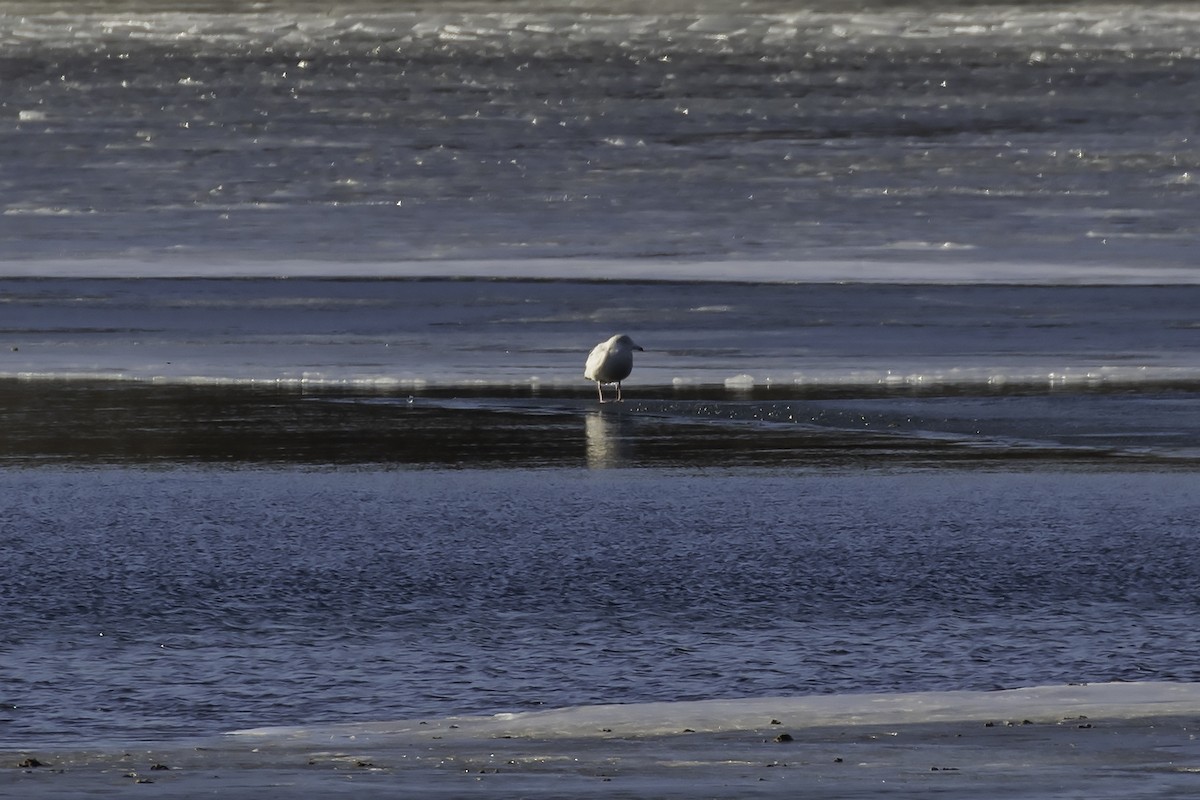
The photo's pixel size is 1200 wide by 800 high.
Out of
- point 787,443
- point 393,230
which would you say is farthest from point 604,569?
point 393,230

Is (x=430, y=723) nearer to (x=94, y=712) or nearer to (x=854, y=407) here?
(x=94, y=712)

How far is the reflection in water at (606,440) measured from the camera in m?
10.9

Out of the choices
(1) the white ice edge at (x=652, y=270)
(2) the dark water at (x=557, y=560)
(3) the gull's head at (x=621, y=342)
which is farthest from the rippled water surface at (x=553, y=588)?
(1) the white ice edge at (x=652, y=270)

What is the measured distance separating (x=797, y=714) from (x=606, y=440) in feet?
19.6

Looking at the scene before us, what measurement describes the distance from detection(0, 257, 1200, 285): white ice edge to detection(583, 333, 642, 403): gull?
26.2ft

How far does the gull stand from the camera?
13.1 metres

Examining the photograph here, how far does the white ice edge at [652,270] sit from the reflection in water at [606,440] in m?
8.66

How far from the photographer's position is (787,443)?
11438mm

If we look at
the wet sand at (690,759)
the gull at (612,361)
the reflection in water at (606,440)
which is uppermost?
the gull at (612,361)

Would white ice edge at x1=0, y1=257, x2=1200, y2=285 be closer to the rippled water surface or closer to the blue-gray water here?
the blue-gray water

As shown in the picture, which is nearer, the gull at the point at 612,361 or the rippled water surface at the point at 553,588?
the rippled water surface at the point at 553,588

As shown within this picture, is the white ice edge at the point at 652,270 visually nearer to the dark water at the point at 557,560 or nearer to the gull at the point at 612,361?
the gull at the point at 612,361

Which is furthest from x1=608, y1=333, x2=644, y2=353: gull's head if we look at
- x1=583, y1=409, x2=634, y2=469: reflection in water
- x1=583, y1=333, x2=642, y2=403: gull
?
x1=583, y1=409, x2=634, y2=469: reflection in water

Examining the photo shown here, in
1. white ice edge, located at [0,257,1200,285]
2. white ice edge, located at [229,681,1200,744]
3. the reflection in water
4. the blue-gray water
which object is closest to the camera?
white ice edge, located at [229,681,1200,744]
